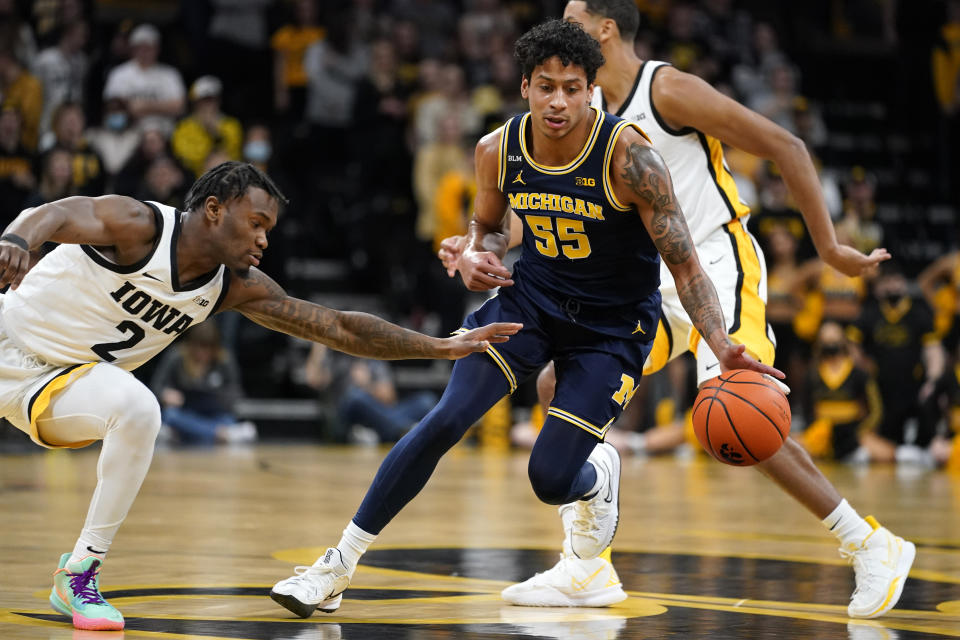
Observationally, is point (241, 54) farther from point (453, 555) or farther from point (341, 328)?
point (341, 328)

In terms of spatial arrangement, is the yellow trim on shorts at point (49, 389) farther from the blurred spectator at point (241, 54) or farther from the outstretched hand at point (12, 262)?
the blurred spectator at point (241, 54)

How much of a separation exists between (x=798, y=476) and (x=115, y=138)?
9302 millimetres

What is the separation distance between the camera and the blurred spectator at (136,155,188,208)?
480 inches

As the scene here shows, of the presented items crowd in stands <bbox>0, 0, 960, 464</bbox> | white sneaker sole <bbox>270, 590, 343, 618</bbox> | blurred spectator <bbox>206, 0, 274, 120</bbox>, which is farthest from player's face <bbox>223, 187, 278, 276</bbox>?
blurred spectator <bbox>206, 0, 274, 120</bbox>

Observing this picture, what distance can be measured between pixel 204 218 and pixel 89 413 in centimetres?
71

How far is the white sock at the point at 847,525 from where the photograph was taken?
5.26m

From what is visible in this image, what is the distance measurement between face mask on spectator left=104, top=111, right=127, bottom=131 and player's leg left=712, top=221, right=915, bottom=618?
877 centimetres

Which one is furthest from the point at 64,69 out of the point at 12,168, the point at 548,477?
the point at 548,477

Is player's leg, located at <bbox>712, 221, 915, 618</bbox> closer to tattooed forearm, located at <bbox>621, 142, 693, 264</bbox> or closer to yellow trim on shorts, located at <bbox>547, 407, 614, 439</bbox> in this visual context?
yellow trim on shorts, located at <bbox>547, 407, 614, 439</bbox>

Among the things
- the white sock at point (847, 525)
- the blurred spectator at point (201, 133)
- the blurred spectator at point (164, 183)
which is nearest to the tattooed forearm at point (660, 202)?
the white sock at point (847, 525)

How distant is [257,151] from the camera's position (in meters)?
13.0

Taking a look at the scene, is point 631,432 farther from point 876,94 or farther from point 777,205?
point 876,94

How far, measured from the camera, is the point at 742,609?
15.7 ft

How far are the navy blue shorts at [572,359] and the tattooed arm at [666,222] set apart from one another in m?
0.41
